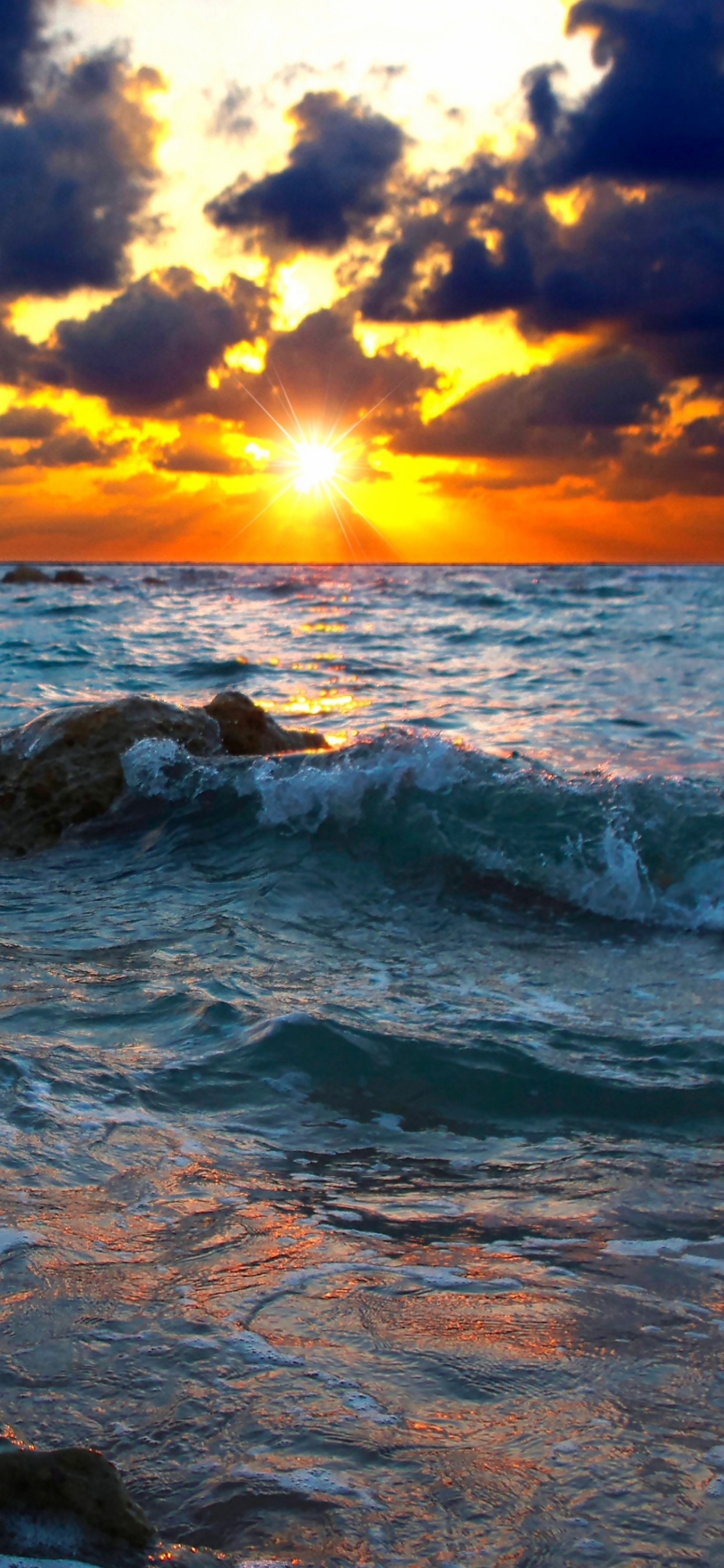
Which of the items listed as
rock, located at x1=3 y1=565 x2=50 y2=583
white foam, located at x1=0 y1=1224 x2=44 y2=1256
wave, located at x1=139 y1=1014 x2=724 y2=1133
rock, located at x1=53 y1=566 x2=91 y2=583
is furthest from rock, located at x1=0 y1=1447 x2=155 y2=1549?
rock, located at x1=53 y1=566 x2=91 y2=583

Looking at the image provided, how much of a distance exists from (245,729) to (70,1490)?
699 centimetres

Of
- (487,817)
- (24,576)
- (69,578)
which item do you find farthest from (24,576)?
(487,817)

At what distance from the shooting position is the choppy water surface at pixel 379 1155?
5.69 feet

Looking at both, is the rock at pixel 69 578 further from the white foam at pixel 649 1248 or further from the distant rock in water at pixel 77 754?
the white foam at pixel 649 1248

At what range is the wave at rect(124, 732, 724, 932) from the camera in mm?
5645

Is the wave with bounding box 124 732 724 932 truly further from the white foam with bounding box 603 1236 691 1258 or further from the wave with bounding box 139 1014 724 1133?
the white foam with bounding box 603 1236 691 1258

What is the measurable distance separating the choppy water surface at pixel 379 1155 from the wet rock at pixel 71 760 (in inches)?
7.5

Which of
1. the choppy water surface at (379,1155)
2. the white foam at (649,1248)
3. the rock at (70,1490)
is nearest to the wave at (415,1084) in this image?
the choppy water surface at (379,1155)

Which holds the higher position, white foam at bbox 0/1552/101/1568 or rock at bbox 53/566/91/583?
rock at bbox 53/566/91/583

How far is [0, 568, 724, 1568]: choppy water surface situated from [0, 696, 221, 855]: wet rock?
0.62ft

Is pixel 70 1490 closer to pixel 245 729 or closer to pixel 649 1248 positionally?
pixel 649 1248

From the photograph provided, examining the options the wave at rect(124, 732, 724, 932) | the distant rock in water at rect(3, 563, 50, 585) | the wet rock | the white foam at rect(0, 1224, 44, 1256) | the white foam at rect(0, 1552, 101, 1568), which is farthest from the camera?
the distant rock in water at rect(3, 563, 50, 585)

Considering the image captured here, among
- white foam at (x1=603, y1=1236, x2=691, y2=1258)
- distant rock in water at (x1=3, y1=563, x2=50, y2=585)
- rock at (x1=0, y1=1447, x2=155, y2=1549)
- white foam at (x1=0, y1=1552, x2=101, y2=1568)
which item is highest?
distant rock in water at (x1=3, y1=563, x2=50, y2=585)

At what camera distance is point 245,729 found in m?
8.27
